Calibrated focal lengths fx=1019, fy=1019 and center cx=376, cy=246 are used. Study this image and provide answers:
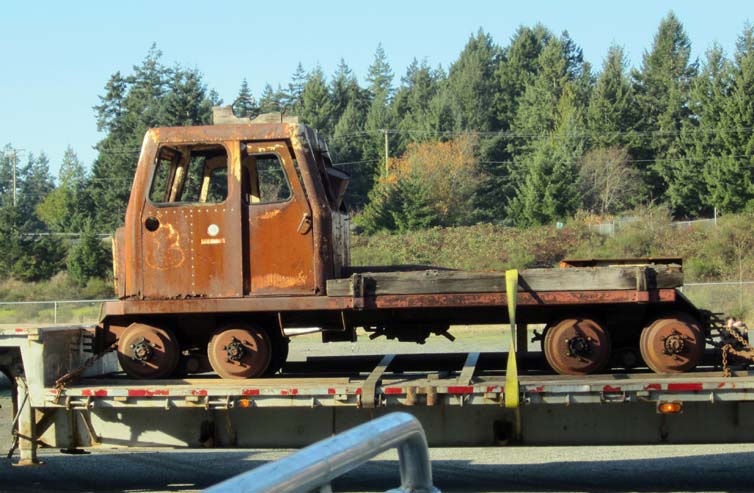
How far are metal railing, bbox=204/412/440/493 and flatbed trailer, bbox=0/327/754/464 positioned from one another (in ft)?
17.4

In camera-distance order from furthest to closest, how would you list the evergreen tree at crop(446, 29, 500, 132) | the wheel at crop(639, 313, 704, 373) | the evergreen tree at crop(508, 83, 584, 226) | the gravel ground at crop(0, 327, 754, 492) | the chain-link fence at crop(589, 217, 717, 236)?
1. the evergreen tree at crop(446, 29, 500, 132)
2. the evergreen tree at crop(508, 83, 584, 226)
3. the chain-link fence at crop(589, 217, 717, 236)
4. the gravel ground at crop(0, 327, 754, 492)
5. the wheel at crop(639, 313, 704, 373)

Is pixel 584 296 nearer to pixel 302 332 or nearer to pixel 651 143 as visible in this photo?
pixel 302 332

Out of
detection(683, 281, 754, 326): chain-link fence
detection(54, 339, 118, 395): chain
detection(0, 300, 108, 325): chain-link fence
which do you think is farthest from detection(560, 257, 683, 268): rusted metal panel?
detection(0, 300, 108, 325): chain-link fence

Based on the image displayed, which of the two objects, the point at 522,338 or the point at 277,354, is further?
the point at 522,338

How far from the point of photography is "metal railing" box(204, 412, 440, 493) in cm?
187

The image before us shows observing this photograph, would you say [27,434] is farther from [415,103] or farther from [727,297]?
[415,103]

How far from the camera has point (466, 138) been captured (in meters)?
73.6

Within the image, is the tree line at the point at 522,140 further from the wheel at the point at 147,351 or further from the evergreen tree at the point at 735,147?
the wheel at the point at 147,351

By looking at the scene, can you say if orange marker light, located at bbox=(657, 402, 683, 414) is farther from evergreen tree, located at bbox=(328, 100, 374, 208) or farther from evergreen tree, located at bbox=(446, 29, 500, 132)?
evergreen tree, located at bbox=(446, 29, 500, 132)

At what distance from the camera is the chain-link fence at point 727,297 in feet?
95.7

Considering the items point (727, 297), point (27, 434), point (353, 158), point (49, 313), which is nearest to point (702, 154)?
point (353, 158)

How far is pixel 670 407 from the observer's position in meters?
7.84

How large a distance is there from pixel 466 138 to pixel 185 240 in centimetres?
6575

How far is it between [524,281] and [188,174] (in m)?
3.25
